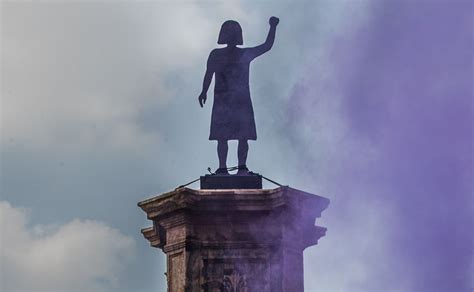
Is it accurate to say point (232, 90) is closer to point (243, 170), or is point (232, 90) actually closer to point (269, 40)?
point (269, 40)

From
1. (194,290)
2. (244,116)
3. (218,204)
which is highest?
(244,116)

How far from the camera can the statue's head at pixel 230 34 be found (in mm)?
19422

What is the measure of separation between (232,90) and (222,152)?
965 millimetres

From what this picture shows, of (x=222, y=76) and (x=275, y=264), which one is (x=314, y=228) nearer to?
(x=275, y=264)

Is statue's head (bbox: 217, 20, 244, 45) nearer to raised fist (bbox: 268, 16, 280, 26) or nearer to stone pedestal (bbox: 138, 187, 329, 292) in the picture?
raised fist (bbox: 268, 16, 280, 26)

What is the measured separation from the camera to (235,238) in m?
17.9

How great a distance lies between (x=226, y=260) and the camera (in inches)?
706

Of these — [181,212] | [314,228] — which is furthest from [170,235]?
[314,228]

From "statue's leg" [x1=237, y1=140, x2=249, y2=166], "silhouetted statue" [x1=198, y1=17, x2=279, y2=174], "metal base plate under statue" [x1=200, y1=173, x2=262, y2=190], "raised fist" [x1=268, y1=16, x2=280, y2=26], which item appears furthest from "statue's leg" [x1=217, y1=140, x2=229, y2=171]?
"raised fist" [x1=268, y1=16, x2=280, y2=26]

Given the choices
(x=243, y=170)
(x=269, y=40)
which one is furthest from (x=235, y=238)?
(x=269, y=40)

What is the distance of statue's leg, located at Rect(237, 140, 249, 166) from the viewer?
746 inches

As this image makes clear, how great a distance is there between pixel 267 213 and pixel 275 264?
70cm

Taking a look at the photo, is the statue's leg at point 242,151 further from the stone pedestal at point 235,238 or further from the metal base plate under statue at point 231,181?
the stone pedestal at point 235,238

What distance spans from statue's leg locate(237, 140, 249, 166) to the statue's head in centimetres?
155
